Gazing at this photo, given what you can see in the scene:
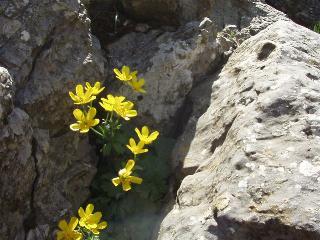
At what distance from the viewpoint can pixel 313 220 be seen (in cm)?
229

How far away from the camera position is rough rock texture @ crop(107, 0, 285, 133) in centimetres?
370

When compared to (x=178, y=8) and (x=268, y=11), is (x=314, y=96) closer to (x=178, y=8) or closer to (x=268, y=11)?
(x=178, y=8)

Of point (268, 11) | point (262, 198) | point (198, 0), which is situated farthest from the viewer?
point (268, 11)

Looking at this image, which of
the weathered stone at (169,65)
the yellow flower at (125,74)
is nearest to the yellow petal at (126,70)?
the yellow flower at (125,74)

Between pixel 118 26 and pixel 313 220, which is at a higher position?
pixel 118 26

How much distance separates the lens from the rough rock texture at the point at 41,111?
9.15 feet

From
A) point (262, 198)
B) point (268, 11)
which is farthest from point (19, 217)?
point (268, 11)

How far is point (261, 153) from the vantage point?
2621mm

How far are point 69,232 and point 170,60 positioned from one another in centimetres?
146

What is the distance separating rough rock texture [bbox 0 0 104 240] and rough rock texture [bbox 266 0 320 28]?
3.39 metres

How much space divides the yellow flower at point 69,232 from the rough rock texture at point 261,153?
463mm

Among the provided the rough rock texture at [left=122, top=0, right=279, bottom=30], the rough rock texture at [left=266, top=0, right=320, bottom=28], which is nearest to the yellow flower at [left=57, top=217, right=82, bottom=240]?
the rough rock texture at [left=122, top=0, right=279, bottom=30]

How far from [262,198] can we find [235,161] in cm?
27

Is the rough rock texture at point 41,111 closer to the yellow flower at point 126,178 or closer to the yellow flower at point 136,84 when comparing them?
the yellow flower at point 136,84
